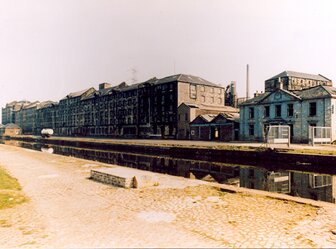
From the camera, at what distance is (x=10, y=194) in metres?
10.1

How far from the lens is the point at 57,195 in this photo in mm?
10281

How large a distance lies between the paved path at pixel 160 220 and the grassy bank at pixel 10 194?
0.44 metres

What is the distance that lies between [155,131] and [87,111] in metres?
32.3

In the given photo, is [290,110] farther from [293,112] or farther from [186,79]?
[186,79]

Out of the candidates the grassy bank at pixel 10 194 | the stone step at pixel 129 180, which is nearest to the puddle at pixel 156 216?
the stone step at pixel 129 180

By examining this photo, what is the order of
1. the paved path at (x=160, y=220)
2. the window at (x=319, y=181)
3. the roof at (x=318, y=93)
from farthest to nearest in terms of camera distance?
the roof at (x=318, y=93), the window at (x=319, y=181), the paved path at (x=160, y=220)

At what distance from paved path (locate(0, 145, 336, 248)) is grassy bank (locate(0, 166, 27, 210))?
444 millimetres

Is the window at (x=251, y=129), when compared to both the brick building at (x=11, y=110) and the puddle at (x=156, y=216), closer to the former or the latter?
the puddle at (x=156, y=216)

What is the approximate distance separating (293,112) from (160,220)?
3174 cm

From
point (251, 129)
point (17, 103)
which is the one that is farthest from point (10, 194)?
point (17, 103)

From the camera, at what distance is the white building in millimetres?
31156

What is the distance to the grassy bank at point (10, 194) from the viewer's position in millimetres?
8963

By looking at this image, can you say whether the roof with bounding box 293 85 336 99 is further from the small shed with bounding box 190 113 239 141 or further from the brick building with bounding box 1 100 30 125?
the brick building with bounding box 1 100 30 125

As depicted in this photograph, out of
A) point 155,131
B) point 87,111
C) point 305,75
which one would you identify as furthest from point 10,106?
point 305,75
